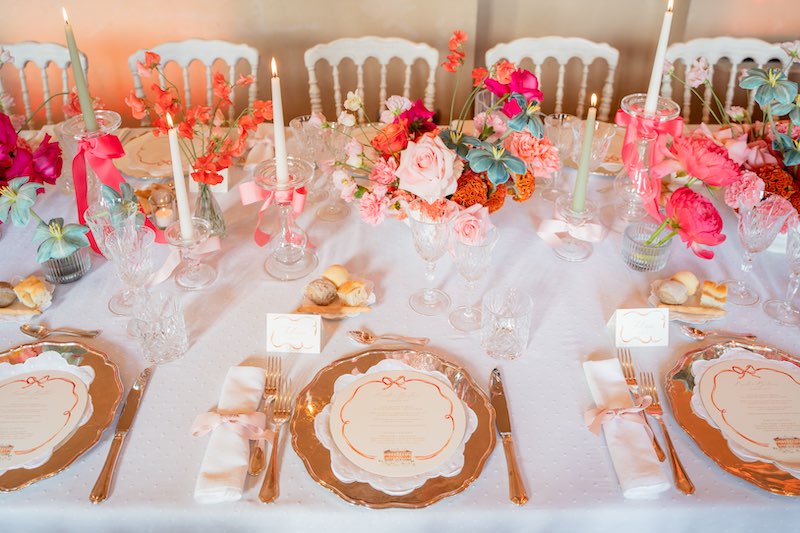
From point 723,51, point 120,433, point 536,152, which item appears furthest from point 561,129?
point 120,433

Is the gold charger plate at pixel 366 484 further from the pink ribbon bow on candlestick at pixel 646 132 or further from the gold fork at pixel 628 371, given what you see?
the pink ribbon bow on candlestick at pixel 646 132

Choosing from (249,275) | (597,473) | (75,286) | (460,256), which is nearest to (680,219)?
(460,256)

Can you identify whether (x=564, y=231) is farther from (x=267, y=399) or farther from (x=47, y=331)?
(x=47, y=331)

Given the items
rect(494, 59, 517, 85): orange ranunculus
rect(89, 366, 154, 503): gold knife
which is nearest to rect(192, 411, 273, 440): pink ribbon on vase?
rect(89, 366, 154, 503): gold knife

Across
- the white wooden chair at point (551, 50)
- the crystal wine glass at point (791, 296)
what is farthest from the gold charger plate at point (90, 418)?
the white wooden chair at point (551, 50)

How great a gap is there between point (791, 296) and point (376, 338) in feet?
2.89

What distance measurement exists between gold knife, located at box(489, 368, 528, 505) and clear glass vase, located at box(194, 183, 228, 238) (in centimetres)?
77

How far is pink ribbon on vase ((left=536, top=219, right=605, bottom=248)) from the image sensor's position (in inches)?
62.5

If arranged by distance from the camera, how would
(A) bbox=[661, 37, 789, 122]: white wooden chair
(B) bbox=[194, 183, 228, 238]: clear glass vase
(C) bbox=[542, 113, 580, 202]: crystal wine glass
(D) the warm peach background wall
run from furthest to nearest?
(D) the warm peach background wall, (A) bbox=[661, 37, 789, 122]: white wooden chair, (C) bbox=[542, 113, 580, 202]: crystal wine glass, (B) bbox=[194, 183, 228, 238]: clear glass vase

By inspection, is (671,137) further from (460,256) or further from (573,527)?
(573,527)

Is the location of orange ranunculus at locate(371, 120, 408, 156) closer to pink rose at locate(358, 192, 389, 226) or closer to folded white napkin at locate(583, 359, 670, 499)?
pink rose at locate(358, 192, 389, 226)

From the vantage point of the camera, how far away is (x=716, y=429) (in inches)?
45.8

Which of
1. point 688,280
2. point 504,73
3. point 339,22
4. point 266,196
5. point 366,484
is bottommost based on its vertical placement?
point 366,484

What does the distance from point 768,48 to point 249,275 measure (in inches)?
76.7
